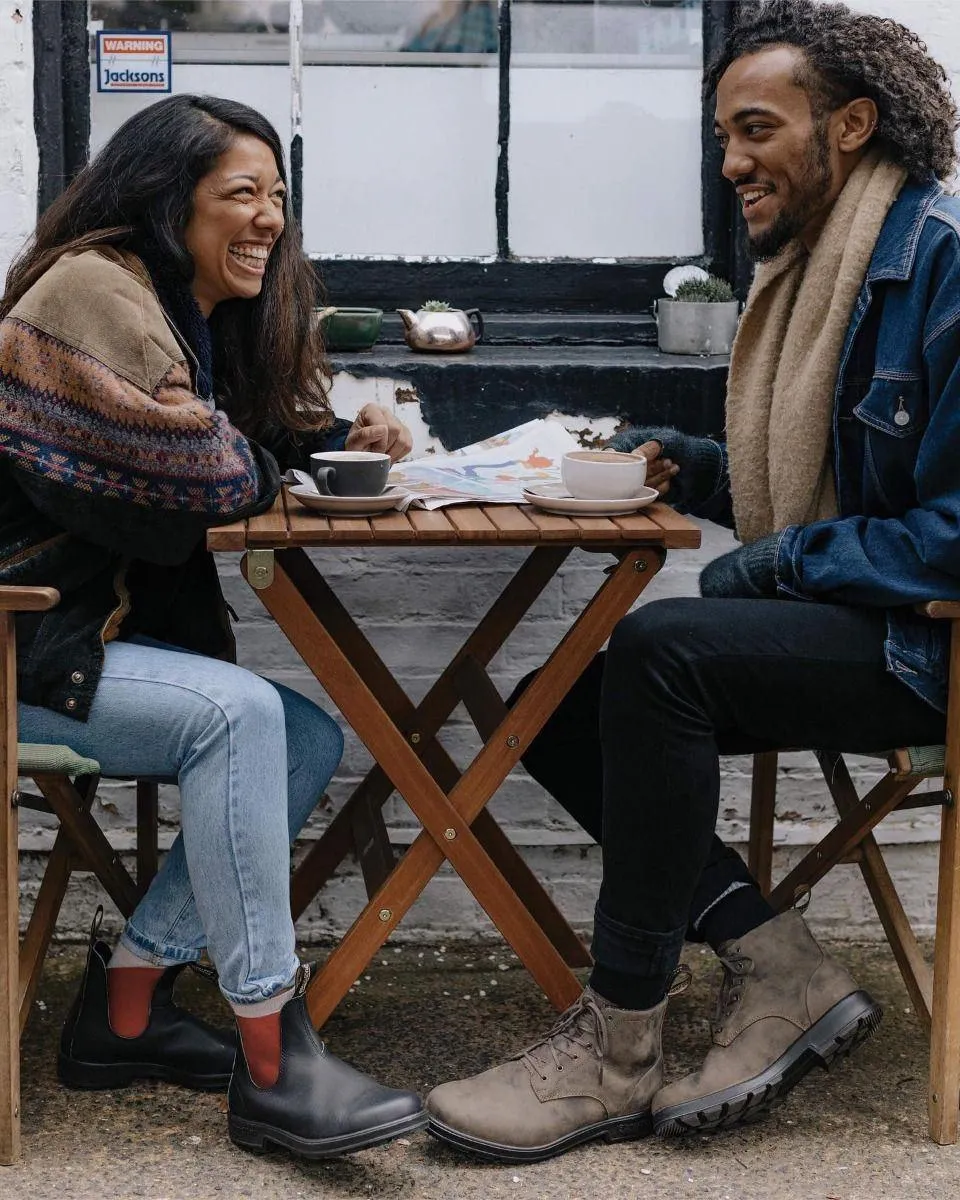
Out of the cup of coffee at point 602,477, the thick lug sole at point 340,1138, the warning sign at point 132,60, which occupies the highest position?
the warning sign at point 132,60

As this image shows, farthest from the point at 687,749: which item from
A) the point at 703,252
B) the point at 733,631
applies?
the point at 703,252

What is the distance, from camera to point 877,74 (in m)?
2.36

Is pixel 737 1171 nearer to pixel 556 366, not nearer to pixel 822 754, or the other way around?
pixel 822 754

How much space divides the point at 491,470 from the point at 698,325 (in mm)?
743

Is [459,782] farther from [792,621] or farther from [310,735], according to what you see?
[792,621]

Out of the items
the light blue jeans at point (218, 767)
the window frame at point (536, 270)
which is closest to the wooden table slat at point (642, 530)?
the light blue jeans at point (218, 767)

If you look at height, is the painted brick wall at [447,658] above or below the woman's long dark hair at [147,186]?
below

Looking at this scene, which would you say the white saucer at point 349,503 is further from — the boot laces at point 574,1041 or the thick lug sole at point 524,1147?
the thick lug sole at point 524,1147

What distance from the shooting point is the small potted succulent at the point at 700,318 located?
3.21m

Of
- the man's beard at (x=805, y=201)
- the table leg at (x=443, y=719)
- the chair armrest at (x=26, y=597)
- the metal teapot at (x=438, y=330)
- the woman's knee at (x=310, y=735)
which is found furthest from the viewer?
the metal teapot at (x=438, y=330)

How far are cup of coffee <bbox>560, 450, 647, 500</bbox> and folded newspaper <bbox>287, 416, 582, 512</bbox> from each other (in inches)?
4.0

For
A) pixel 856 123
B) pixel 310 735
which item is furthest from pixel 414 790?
pixel 856 123

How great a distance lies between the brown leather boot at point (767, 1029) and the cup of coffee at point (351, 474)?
0.91m

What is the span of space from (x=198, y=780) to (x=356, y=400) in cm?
104
